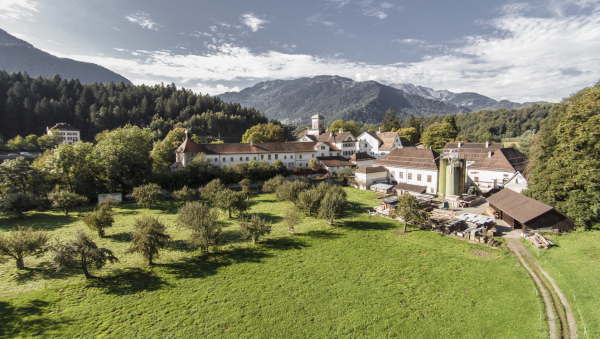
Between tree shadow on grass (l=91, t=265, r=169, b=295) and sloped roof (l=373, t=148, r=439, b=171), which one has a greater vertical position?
sloped roof (l=373, t=148, r=439, b=171)

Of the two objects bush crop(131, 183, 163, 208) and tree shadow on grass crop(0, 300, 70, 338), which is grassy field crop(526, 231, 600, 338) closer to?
tree shadow on grass crop(0, 300, 70, 338)

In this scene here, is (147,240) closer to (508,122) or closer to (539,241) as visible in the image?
(539,241)

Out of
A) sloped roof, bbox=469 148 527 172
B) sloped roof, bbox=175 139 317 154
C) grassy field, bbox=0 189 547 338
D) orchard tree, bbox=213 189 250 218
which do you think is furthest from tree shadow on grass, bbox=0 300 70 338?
sloped roof, bbox=469 148 527 172

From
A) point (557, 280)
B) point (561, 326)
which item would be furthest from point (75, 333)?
point (557, 280)

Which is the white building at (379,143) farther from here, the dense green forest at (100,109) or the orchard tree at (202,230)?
the dense green forest at (100,109)

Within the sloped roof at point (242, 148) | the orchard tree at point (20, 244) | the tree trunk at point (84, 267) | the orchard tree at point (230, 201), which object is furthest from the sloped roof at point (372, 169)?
the orchard tree at point (20, 244)
